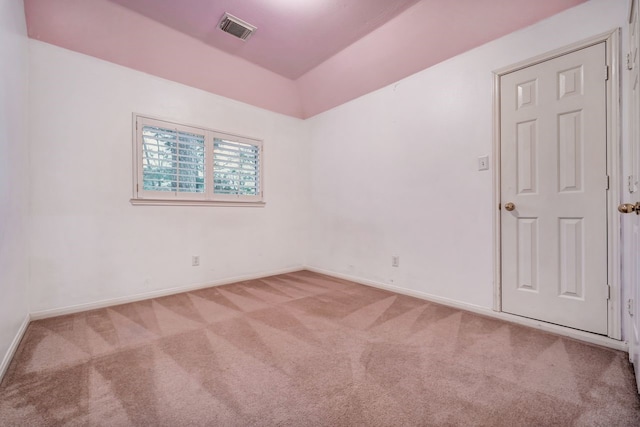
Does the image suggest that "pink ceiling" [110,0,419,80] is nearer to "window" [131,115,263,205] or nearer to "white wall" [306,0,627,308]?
"white wall" [306,0,627,308]

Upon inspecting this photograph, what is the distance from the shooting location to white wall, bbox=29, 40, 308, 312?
2.38 m

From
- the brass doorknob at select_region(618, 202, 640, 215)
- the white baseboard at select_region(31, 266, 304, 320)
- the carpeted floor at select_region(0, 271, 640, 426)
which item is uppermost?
the brass doorknob at select_region(618, 202, 640, 215)

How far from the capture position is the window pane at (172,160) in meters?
2.92

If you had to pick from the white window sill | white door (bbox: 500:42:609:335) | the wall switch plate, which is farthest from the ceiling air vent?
the wall switch plate

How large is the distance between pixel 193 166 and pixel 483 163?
3093mm

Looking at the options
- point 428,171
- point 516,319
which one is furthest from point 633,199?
point 428,171

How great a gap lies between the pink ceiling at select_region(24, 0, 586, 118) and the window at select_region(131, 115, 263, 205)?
60 cm

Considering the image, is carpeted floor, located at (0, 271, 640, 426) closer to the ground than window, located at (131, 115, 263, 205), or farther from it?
closer to the ground

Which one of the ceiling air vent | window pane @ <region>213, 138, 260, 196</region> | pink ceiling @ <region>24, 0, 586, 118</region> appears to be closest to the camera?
pink ceiling @ <region>24, 0, 586, 118</region>

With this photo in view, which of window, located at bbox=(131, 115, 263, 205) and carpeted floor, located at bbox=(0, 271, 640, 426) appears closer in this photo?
carpeted floor, located at bbox=(0, 271, 640, 426)

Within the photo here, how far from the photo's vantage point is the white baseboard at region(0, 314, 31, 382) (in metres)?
1.53

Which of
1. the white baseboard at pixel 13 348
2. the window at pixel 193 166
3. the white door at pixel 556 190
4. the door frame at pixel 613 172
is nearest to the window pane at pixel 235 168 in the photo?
the window at pixel 193 166

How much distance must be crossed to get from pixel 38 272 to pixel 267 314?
2.02m

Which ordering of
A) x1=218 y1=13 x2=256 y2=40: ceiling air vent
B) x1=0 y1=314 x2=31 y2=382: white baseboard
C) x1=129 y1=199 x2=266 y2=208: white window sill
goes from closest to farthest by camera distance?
x1=0 y1=314 x2=31 y2=382: white baseboard < x1=218 y1=13 x2=256 y2=40: ceiling air vent < x1=129 y1=199 x2=266 y2=208: white window sill
